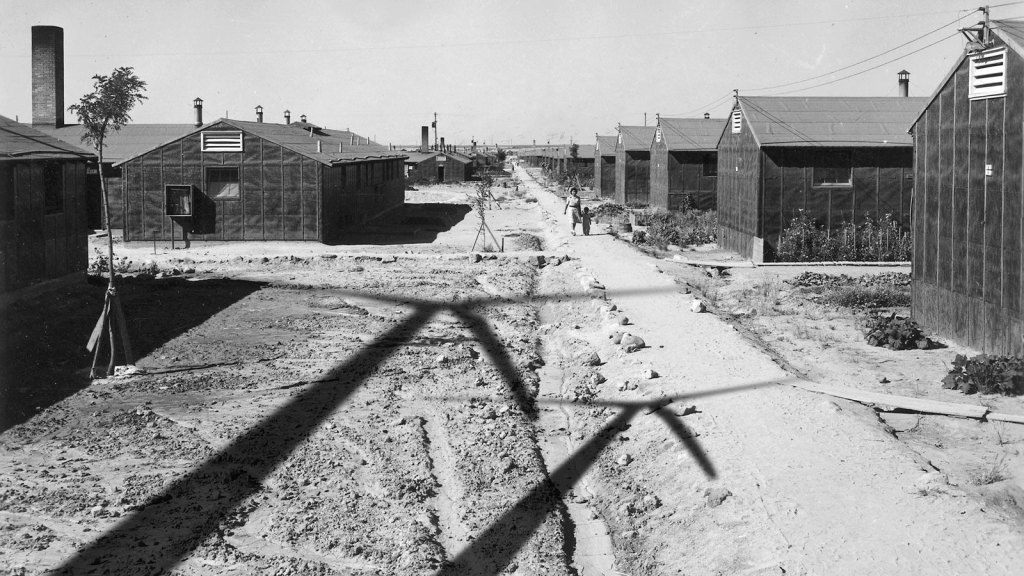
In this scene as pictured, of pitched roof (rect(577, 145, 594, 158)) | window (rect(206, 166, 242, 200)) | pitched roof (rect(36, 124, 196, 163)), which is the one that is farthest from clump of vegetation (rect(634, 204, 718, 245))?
pitched roof (rect(577, 145, 594, 158))

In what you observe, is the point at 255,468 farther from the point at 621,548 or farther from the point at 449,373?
the point at 449,373

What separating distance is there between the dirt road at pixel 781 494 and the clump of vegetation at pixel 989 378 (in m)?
1.91

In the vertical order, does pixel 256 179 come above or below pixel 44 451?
above

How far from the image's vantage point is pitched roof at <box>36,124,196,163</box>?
3662 cm

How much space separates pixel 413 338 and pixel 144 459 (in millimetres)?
6790

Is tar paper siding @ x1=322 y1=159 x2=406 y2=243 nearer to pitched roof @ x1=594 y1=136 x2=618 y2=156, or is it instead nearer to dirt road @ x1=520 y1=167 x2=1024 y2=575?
pitched roof @ x1=594 y1=136 x2=618 y2=156

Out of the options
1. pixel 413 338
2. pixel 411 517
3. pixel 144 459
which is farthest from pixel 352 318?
pixel 411 517

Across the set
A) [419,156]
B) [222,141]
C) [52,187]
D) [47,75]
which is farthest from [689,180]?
[419,156]

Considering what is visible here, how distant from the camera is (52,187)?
18.5m

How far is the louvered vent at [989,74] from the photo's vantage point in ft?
43.6

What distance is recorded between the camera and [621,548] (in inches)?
322

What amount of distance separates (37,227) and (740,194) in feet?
58.8

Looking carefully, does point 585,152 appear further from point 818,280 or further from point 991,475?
point 991,475

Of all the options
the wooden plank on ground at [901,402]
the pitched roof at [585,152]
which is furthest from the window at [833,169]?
the pitched roof at [585,152]
